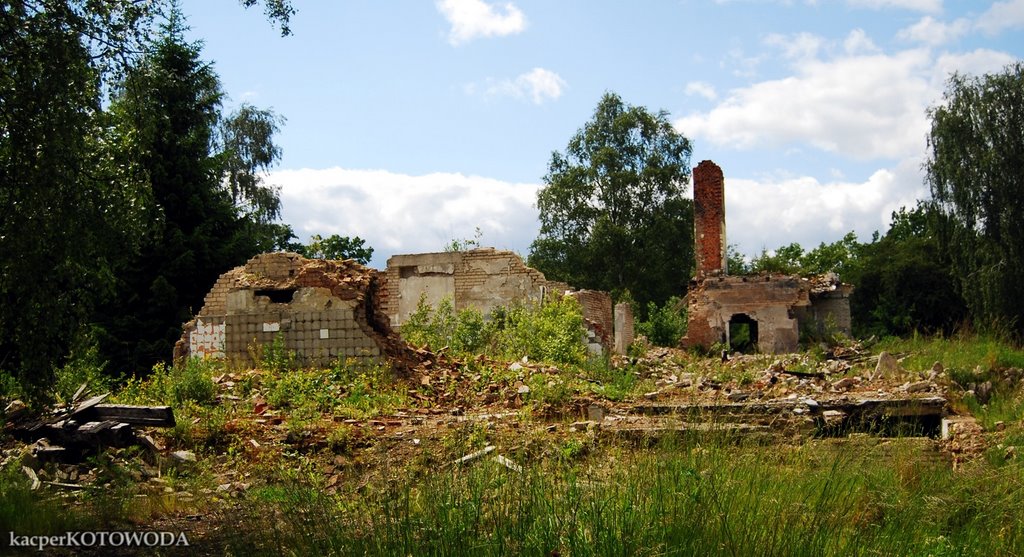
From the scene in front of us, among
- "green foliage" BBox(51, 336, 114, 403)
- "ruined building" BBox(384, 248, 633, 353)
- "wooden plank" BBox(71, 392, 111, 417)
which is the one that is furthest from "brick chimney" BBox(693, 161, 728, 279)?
"wooden plank" BBox(71, 392, 111, 417)

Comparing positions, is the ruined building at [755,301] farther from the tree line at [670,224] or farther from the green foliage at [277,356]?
the green foliage at [277,356]

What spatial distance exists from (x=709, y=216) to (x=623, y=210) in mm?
8369

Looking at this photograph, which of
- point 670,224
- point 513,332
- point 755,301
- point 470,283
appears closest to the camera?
point 513,332

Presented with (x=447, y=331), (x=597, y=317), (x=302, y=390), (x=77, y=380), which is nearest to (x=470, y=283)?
(x=447, y=331)

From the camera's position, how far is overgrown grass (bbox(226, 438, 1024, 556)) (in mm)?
4633

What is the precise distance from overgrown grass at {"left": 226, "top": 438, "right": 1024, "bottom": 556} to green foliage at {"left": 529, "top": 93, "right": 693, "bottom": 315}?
31194 millimetres

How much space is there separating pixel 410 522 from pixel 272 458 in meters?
5.60

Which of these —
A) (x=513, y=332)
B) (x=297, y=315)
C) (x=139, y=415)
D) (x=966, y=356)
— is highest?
(x=297, y=315)

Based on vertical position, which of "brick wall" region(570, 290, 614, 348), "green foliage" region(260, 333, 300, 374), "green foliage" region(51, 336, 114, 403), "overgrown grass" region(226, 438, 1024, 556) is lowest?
"overgrown grass" region(226, 438, 1024, 556)

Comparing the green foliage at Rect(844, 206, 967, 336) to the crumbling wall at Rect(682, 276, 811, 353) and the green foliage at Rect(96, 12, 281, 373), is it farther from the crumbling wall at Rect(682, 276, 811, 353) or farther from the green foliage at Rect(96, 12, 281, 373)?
the green foliage at Rect(96, 12, 281, 373)

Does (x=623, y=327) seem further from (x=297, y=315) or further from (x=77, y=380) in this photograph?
(x=77, y=380)

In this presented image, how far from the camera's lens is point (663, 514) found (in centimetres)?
474

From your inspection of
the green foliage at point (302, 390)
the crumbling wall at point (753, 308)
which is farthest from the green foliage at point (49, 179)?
the crumbling wall at point (753, 308)

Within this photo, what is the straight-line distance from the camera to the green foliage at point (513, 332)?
1650 centimetres
